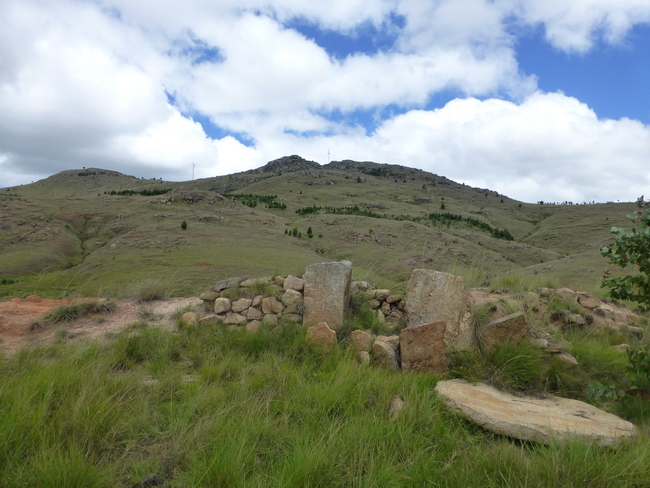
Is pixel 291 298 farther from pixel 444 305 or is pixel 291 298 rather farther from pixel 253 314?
pixel 444 305

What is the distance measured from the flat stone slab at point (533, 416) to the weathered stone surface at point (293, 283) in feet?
9.83

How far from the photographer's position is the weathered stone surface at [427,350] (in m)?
4.30

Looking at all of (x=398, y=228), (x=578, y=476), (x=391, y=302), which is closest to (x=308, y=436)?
(x=578, y=476)

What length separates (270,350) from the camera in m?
4.82

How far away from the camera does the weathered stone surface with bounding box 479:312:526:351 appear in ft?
14.7

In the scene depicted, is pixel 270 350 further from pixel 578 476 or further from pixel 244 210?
pixel 244 210

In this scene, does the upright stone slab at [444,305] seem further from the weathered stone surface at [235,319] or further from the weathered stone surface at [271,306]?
the weathered stone surface at [235,319]

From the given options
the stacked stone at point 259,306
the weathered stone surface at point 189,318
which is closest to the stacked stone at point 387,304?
the stacked stone at point 259,306

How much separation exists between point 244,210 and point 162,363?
28481 millimetres

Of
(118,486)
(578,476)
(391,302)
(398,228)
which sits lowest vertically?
(118,486)

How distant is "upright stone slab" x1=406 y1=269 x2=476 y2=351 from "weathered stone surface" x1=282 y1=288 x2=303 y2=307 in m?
1.76

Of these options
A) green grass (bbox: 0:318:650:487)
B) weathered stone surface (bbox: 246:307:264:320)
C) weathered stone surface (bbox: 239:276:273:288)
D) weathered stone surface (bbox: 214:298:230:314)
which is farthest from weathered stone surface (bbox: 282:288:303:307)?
green grass (bbox: 0:318:650:487)

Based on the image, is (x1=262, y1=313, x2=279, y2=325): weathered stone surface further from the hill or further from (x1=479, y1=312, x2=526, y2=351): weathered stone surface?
(x1=479, y1=312, x2=526, y2=351): weathered stone surface

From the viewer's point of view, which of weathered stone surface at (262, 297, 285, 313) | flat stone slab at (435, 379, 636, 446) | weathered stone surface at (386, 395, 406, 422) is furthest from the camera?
weathered stone surface at (262, 297, 285, 313)
